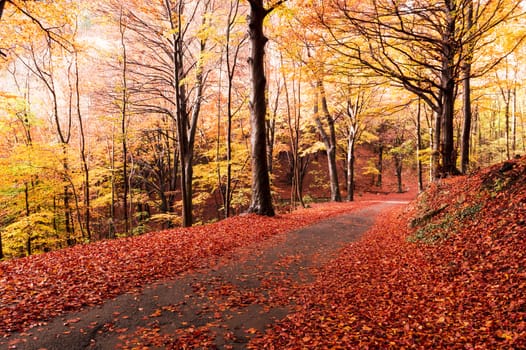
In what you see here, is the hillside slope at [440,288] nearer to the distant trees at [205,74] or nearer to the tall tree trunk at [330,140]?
the distant trees at [205,74]

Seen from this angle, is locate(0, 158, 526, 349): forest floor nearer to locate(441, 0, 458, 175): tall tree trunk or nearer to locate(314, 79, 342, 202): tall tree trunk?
locate(441, 0, 458, 175): tall tree trunk

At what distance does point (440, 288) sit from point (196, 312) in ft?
12.6

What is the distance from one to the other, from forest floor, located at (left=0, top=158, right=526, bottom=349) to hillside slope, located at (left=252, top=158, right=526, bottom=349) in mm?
21

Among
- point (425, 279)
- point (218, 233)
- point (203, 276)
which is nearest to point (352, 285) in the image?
point (425, 279)

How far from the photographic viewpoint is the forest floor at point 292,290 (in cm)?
362

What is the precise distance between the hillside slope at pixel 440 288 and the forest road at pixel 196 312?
15.0 inches

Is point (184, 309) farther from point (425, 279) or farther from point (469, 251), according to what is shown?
point (469, 251)

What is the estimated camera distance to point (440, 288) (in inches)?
185

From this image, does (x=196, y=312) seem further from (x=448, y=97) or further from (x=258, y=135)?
(x=448, y=97)

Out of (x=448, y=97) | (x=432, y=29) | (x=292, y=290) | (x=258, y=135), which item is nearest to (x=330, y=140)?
(x=258, y=135)

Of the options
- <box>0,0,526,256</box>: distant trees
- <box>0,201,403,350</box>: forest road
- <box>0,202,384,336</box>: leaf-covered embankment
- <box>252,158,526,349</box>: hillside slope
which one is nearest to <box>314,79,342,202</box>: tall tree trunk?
<box>0,0,526,256</box>: distant trees

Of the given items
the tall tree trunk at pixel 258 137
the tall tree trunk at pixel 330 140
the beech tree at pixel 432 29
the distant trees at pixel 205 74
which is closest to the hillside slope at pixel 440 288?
the beech tree at pixel 432 29

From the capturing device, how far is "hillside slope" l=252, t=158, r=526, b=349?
348 cm

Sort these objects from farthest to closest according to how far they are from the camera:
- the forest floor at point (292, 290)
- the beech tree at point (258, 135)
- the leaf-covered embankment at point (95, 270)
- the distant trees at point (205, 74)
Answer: the beech tree at point (258, 135), the distant trees at point (205, 74), the leaf-covered embankment at point (95, 270), the forest floor at point (292, 290)
